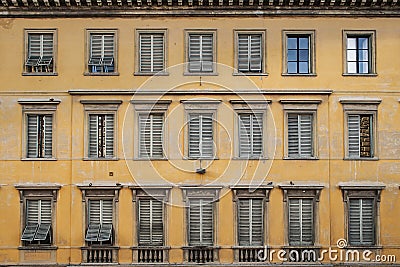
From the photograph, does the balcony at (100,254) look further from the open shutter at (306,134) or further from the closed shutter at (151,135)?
the open shutter at (306,134)

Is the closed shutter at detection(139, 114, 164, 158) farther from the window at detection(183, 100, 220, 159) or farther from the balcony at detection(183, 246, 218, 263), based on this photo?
the balcony at detection(183, 246, 218, 263)

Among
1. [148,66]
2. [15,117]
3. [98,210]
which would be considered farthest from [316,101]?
[15,117]

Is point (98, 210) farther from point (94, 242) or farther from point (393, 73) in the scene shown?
point (393, 73)

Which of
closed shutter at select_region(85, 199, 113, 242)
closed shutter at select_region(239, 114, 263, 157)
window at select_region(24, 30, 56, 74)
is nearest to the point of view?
closed shutter at select_region(85, 199, 113, 242)

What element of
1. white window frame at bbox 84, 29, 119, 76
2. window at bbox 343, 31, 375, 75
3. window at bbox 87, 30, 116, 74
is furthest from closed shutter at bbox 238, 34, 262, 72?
window at bbox 87, 30, 116, 74

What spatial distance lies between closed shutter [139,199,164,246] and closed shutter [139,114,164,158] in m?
1.84

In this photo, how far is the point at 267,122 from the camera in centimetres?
3130

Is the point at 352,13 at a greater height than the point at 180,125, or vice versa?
the point at 352,13

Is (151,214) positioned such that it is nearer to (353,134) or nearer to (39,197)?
(39,197)

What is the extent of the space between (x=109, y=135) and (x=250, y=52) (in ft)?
20.2

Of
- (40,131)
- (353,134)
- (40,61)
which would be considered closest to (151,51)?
(40,61)

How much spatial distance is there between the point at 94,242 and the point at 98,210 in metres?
1.19

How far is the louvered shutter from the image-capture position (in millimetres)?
31344

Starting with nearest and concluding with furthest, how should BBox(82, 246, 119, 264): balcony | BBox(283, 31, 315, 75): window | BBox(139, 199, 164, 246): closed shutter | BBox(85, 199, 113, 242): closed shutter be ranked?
BBox(82, 246, 119, 264): balcony
BBox(85, 199, 113, 242): closed shutter
BBox(139, 199, 164, 246): closed shutter
BBox(283, 31, 315, 75): window
